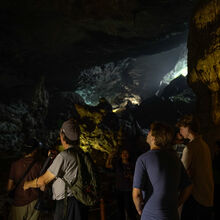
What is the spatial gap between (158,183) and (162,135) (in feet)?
1.48

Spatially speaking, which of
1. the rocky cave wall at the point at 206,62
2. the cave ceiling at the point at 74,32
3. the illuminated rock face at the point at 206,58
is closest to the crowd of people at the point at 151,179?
the rocky cave wall at the point at 206,62

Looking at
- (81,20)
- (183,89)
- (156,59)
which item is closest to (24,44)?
(81,20)

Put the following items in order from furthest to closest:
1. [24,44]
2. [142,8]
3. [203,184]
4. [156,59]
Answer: [156,59] → [24,44] → [142,8] → [203,184]

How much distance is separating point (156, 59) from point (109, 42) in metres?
19.8

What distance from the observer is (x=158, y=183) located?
1.79 meters

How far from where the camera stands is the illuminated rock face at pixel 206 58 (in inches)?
256

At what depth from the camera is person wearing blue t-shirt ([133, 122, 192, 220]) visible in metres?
1.78

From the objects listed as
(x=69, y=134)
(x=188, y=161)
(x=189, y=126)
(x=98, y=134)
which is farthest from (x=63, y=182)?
(x=98, y=134)

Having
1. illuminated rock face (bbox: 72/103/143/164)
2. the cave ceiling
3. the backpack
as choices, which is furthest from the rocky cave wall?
the backpack

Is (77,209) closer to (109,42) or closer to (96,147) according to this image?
(96,147)

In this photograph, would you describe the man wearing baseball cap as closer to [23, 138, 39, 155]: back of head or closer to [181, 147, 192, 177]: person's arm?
[23, 138, 39, 155]: back of head

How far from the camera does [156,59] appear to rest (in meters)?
33.2

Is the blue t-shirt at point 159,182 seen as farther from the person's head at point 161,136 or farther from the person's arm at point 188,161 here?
the person's arm at point 188,161

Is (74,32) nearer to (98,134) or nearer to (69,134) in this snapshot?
(98,134)
